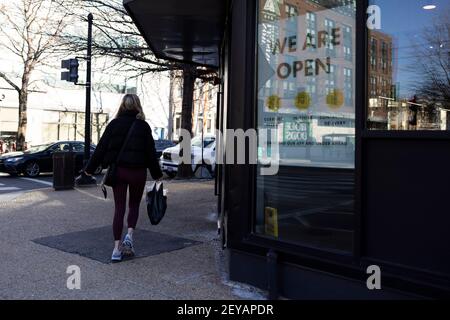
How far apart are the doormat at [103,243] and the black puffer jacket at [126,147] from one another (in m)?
1.03

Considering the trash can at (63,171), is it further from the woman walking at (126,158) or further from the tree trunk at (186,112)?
the woman walking at (126,158)

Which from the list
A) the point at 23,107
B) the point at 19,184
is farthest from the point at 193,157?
the point at 23,107

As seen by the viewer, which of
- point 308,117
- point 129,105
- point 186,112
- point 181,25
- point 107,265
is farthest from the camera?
point 186,112

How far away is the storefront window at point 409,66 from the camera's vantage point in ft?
11.0

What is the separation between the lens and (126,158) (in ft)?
16.5

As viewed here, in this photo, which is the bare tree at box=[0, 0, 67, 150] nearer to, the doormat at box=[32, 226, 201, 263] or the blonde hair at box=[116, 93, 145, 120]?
the doormat at box=[32, 226, 201, 263]

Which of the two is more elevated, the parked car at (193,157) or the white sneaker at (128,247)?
the parked car at (193,157)

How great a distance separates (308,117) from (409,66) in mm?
1005

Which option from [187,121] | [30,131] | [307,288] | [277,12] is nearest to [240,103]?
[277,12]

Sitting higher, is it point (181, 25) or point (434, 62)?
point (181, 25)

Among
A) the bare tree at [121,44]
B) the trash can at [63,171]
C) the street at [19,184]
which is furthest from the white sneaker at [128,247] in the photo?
the bare tree at [121,44]

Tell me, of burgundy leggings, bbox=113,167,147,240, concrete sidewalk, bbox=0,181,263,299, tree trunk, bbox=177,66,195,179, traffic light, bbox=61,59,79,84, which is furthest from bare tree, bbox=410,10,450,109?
traffic light, bbox=61,59,79,84

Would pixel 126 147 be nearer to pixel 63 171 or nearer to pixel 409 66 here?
pixel 409 66
